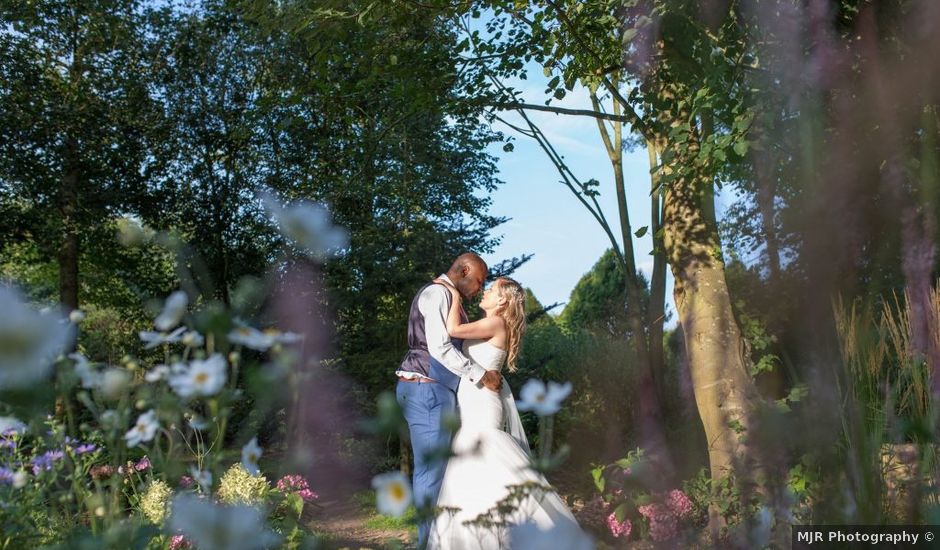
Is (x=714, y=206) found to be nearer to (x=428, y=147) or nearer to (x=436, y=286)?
(x=436, y=286)

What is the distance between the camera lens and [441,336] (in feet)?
13.2

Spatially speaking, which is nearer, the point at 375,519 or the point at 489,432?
the point at 489,432

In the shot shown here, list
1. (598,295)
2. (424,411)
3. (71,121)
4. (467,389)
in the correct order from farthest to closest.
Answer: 1. (598,295)
2. (71,121)
3. (424,411)
4. (467,389)

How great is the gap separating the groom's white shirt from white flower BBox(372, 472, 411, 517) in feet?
8.15

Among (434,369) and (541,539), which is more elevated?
(434,369)

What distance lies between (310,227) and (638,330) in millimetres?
5581

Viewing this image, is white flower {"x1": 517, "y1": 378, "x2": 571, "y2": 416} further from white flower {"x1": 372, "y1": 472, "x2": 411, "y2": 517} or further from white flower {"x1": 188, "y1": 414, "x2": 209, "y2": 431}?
white flower {"x1": 188, "y1": 414, "x2": 209, "y2": 431}

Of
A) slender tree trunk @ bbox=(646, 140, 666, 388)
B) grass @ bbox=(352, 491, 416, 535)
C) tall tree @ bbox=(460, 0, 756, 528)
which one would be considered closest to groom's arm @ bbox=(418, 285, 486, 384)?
tall tree @ bbox=(460, 0, 756, 528)

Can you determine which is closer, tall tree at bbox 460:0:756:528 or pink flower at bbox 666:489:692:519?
tall tree at bbox 460:0:756:528

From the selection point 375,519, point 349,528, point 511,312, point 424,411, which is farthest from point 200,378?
point 375,519

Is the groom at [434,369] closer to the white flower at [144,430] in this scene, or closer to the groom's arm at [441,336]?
the groom's arm at [441,336]

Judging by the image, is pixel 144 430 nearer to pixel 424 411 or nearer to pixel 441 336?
pixel 441 336

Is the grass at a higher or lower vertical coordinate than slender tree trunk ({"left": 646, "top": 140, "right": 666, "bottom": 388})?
lower

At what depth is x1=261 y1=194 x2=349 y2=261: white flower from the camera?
7.50 ft
